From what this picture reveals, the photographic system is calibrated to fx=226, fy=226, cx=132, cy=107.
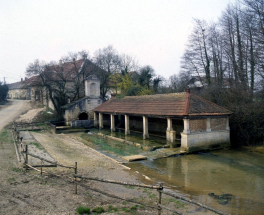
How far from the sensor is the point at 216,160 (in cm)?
1392

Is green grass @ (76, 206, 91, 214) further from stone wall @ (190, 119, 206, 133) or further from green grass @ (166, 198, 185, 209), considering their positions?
stone wall @ (190, 119, 206, 133)

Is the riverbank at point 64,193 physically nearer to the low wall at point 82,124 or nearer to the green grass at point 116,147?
the green grass at point 116,147

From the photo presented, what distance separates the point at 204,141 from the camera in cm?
1608

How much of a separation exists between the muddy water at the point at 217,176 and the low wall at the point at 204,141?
651mm

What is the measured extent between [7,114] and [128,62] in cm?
2224

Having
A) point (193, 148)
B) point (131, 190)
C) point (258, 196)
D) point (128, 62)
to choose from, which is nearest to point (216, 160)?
point (193, 148)

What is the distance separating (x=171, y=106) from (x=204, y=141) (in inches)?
140

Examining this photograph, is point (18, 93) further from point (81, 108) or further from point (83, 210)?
point (83, 210)

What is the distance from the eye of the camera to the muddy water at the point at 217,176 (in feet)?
26.5

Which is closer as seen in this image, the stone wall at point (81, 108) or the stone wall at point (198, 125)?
the stone wall at point (198, 125)

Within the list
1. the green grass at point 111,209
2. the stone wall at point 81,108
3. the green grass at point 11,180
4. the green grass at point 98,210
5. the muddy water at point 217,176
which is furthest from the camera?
the stone wall at point 81,108

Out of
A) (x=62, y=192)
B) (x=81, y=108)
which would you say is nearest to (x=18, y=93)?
(x=81, y=108)

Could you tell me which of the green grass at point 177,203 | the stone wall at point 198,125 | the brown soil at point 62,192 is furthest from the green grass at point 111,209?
the stone wall at point 198,125

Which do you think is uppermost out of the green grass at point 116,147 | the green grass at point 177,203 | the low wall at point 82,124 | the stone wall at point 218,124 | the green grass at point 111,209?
the stone wall at point 218,124
